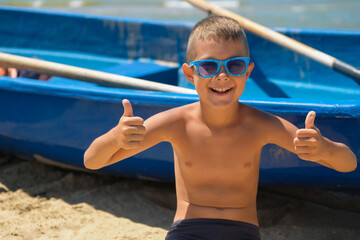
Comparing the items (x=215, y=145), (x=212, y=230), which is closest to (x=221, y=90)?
(x=215, y=145)

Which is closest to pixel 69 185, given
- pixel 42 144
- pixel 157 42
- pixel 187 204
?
pixel 42 144

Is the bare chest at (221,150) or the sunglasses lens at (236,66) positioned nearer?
the sunglasses lens at (236,66)

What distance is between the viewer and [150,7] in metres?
13.6

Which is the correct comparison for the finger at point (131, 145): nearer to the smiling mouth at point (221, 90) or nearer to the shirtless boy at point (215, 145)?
the shirtless boy at point (215, 145)

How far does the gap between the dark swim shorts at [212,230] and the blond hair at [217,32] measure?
2.11 ft

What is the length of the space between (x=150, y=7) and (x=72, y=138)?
11.0 meters

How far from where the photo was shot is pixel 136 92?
2730 mm

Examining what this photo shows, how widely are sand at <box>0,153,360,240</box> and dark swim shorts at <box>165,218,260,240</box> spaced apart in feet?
2.03

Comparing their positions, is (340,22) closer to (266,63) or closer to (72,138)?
(266,63)

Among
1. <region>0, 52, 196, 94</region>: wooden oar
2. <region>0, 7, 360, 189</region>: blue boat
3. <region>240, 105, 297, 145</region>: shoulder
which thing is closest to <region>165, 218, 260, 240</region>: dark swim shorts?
<region>240, 105, 297, 145</region>: shoulder

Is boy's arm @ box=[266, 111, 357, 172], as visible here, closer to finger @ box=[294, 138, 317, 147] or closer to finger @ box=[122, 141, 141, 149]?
finger @ box=[294, 138, 317, 147]

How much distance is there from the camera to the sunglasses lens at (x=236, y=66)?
1.83 m

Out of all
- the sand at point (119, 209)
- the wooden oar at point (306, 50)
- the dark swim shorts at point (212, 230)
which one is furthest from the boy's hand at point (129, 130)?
the wooden oar at point (306, 50)

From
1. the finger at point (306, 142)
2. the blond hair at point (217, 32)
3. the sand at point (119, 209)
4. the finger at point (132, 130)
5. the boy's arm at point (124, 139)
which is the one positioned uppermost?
the blond hair at point (217, 32)
